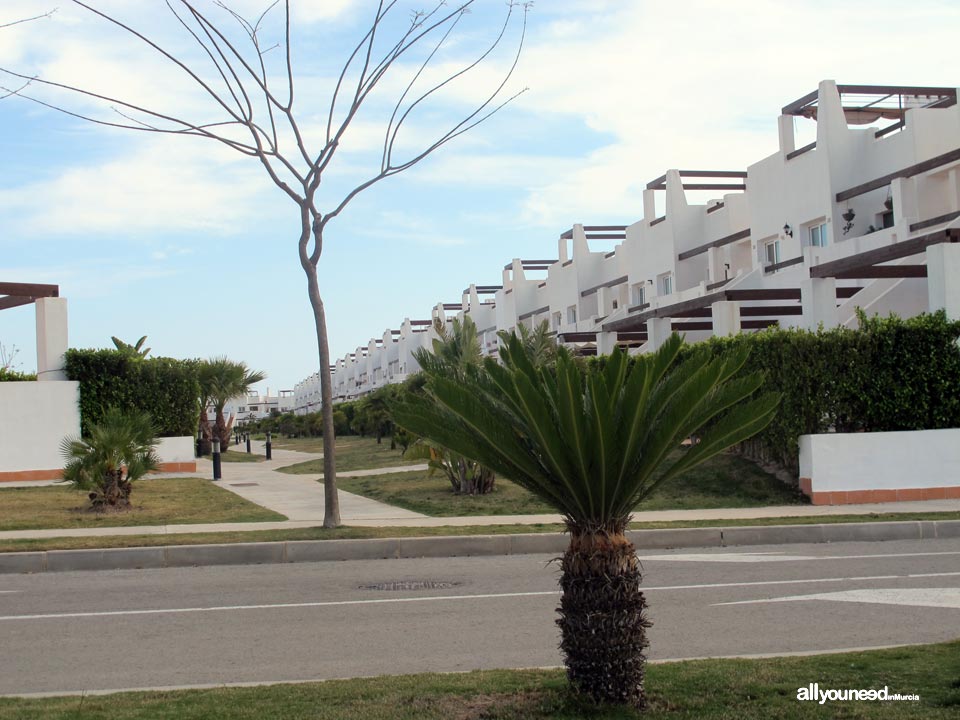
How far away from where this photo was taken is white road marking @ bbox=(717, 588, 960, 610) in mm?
8445

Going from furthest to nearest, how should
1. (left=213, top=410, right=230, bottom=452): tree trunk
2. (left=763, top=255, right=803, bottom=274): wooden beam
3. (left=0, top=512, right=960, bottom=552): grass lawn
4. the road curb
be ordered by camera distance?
1. (left=213, top=410, right=230, bottom=452): tree trunk
2. (left=763, top=255, right=803, bottom=274): wooden beam
3. (left=0, top=512, right=960, bottom=552): grass lawn
4. the road curb

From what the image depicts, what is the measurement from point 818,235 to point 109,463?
2163 centimetres

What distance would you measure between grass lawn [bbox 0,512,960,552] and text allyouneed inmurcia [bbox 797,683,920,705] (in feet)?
26.5

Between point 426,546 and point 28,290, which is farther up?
point 28,290

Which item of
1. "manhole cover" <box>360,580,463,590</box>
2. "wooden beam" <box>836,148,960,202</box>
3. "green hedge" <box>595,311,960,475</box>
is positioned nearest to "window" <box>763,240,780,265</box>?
"wooden beam" <box>836,148,960,202</box>

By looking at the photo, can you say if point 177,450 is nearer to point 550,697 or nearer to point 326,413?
point 326,413

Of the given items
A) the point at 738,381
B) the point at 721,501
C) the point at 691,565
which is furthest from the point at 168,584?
the point at 721,501

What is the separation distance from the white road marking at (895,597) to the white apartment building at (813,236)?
953 cm

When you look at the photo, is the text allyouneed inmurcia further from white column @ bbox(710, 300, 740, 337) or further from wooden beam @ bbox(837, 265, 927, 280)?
white column @ bbox(710, 300, 740, 337)

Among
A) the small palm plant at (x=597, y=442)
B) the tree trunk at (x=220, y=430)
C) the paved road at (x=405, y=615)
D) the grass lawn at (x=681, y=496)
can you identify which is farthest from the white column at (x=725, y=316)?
the tree trunk at (x=220, y=430)

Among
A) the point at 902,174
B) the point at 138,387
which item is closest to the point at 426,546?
the point at 138,387

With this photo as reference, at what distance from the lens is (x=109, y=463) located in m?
16.6

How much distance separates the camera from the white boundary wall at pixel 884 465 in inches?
653

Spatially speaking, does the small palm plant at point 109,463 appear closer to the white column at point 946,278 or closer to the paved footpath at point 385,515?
the paved footpath at point 385,515
